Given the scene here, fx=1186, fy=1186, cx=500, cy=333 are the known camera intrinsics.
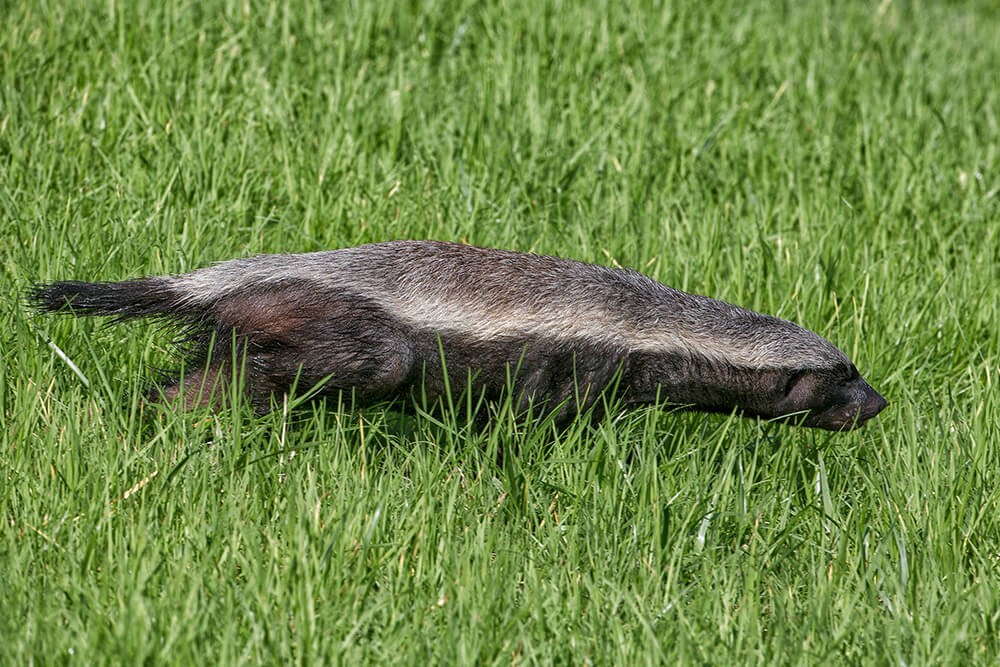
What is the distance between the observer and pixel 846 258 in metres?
5.39

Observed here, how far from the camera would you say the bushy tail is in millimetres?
3787

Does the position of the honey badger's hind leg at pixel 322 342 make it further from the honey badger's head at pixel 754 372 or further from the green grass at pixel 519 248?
the honey badger's head at pixel 754 372

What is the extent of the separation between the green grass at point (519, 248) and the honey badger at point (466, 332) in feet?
0.52

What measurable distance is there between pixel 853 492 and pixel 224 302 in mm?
2160

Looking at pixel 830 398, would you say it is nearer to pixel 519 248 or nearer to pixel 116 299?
pixel 519 248

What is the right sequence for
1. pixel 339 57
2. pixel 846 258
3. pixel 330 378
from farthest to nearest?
pixel 339 57
pixel 846 258
pixel 330 378

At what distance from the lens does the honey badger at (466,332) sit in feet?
12.3

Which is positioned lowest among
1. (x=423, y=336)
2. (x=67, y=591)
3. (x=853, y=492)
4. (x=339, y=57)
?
(x=853, y=492)

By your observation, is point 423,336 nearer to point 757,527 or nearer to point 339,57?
point 757,527

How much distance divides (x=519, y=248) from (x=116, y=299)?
194cm

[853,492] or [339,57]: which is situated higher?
[339,57]

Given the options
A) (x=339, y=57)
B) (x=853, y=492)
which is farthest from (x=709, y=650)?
(x=339, y=57)

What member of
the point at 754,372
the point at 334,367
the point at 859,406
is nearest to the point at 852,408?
the point at 859,406

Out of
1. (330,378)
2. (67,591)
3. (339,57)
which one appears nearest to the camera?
(67,591)
